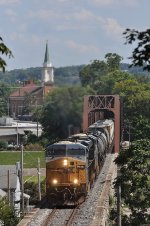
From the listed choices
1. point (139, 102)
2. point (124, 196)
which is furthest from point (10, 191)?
point (139, 102)

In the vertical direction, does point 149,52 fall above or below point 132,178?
above

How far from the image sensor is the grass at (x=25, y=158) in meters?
84.7

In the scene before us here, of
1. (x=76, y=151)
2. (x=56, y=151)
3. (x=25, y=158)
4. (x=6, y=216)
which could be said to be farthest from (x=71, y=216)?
(x=25, y=158)

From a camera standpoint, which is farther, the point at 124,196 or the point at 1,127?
the point at 1,127

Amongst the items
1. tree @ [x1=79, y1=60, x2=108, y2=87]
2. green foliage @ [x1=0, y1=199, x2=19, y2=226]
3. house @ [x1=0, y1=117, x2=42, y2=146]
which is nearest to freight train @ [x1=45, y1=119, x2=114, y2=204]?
green foliage @ [x1=0, y1=199, x2=19, y2=226]

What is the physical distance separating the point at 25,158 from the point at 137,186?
5659 centimetres

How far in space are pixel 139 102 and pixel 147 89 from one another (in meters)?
12.5

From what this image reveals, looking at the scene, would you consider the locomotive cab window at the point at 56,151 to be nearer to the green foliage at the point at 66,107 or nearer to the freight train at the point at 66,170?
the freight train at the point at 66,170

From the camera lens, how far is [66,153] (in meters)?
31.8

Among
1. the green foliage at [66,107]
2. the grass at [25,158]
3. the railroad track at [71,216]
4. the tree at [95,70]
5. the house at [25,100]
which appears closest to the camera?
the railroad track at [71,216]

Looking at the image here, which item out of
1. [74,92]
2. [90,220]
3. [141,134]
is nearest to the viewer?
[90,220]

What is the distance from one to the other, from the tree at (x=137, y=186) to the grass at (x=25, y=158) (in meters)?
44.3

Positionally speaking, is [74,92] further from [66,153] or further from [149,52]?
[149,52]

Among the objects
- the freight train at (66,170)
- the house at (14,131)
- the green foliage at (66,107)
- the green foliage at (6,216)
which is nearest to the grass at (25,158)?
the house at (14,131)
